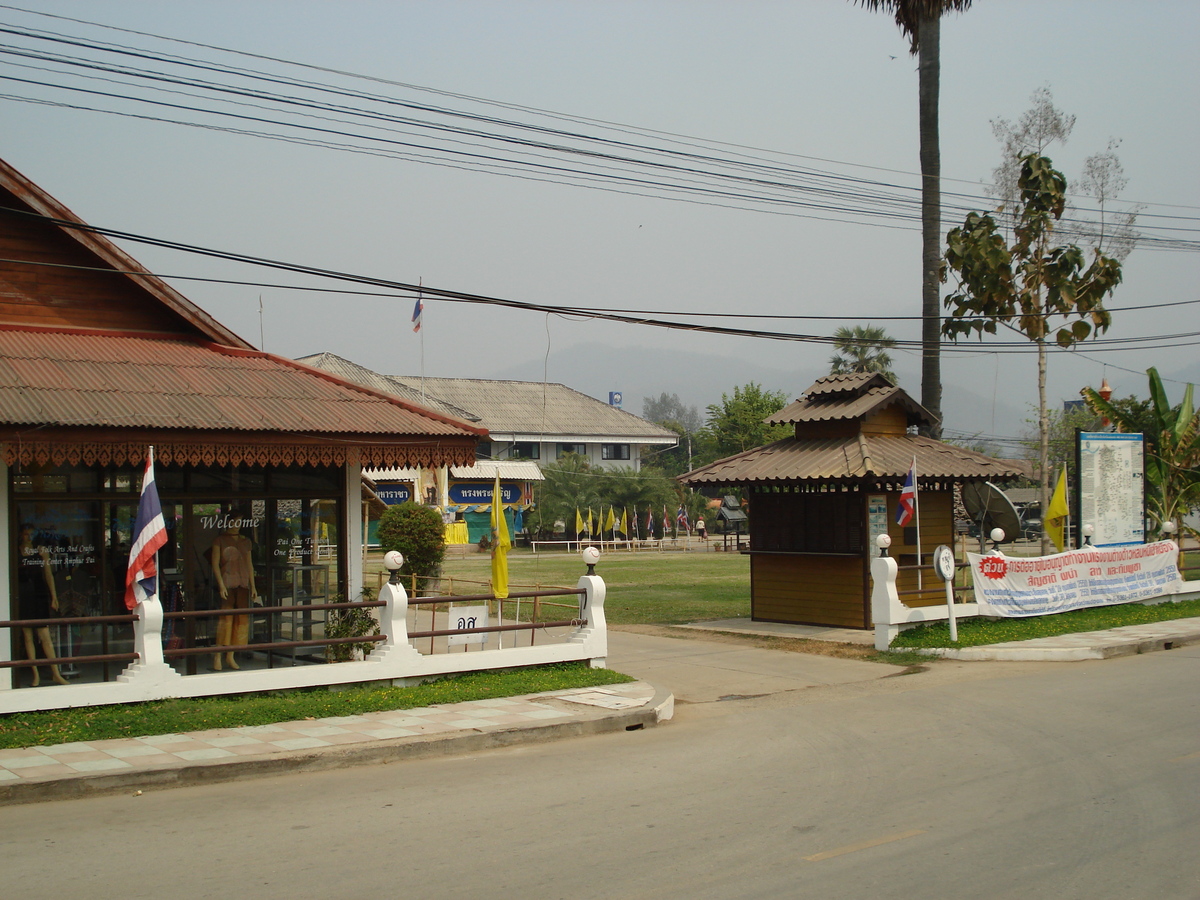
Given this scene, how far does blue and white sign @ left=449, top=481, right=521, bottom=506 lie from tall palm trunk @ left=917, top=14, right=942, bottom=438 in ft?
139

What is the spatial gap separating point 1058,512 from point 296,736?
15.8m

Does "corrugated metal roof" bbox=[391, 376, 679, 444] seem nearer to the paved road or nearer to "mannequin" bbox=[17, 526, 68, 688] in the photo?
"mannequin" bbox=[17, 526, 68, 688]

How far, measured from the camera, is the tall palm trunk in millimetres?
A: 22578

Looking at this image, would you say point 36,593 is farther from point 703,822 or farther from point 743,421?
point 743,421

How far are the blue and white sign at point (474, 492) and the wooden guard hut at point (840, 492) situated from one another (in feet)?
142

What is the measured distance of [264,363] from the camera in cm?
1505

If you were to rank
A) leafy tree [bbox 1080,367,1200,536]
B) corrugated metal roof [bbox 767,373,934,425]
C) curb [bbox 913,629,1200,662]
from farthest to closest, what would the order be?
leafy tree [bbox 1080,367,1200,536] → corrugated metal roof [bbox 767,373,934,425] → curb [bbox 913,629,1200,662]

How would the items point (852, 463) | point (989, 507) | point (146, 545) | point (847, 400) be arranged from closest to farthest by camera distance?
1. point (146, 545)
2. point (852, 463)
3. point (847, 400)
4. point (989, 507)

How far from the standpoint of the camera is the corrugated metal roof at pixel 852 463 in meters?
18.3

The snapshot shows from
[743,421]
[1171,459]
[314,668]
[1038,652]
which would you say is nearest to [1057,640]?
[1038,652]

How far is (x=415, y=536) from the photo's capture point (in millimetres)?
25625

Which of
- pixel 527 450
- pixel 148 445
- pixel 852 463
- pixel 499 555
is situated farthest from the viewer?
pixel 527 450

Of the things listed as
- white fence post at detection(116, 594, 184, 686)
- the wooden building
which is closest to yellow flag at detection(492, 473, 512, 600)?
the wooden building

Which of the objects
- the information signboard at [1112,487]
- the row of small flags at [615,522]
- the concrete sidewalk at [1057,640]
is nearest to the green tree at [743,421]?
the row of small flags at [615,522]
